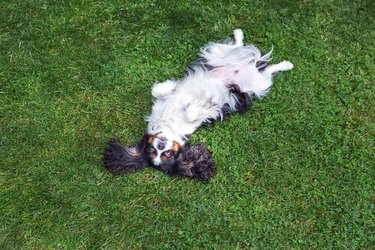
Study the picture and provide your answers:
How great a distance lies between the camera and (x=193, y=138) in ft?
15.7

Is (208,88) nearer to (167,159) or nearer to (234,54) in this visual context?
(234,54)

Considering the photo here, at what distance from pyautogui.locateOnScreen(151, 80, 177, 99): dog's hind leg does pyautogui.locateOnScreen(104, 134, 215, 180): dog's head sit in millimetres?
434

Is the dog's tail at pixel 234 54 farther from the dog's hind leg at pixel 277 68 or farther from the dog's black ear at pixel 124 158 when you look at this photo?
the dog's black ear at pixel 124 158

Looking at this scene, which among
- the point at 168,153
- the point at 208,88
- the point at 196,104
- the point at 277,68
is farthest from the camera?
the point at 277,68

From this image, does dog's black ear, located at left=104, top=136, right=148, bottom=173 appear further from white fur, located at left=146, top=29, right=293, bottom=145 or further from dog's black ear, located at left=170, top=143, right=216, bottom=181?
dog's black ear, located at left=170, top=143, right=216, bottom=181

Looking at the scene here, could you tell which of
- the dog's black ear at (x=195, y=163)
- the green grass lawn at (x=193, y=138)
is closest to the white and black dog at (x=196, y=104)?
the dog's black ear at (x=195, y=163)

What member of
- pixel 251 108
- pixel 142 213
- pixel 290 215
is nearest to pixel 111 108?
pixel 142 213

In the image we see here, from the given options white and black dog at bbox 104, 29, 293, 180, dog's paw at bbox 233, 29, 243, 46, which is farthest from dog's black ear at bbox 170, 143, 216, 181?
dog's paw at bbox 233, 29, 243, 46

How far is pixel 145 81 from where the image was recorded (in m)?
4.95

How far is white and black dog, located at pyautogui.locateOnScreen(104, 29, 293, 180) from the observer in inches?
172

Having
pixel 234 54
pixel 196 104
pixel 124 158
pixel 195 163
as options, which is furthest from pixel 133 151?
pixel 234 54

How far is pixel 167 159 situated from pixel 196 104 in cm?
→ 57

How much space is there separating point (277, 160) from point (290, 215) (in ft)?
1.77

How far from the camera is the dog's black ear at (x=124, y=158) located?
4492 millimetres
